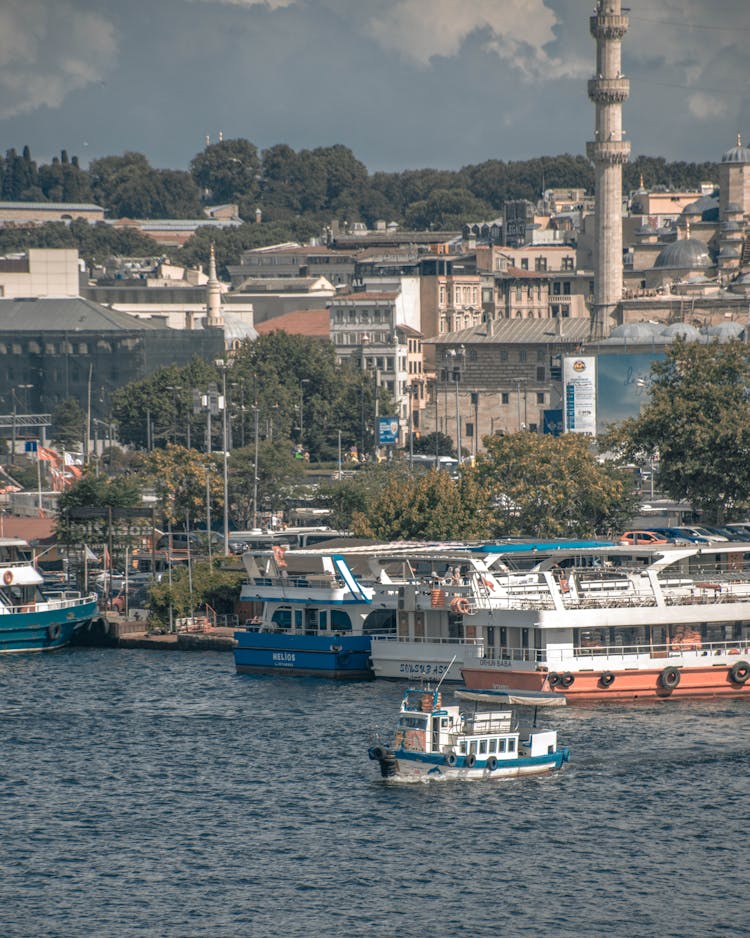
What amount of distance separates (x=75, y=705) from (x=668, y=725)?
2039cm

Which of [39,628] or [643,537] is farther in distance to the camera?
[643,537]

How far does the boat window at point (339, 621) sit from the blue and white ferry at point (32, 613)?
1454cm

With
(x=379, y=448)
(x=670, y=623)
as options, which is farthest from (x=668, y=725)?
(x=379, y=448)

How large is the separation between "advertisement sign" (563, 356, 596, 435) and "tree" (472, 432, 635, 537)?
47.7 m

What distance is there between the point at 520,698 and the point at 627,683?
13.3 feet

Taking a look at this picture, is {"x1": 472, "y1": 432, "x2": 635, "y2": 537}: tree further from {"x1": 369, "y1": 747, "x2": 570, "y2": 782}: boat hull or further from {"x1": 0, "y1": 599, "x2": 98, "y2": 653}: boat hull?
{"x1": 369, "y1": 747, "x2": 570, "y2": 782}: boat hull

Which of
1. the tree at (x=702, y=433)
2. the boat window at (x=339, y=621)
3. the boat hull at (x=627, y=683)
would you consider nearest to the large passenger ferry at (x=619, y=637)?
the boat hull at (x=627, y=683)

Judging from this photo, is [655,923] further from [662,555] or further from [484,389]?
[484,389]

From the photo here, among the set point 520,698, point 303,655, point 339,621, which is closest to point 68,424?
point 339,621

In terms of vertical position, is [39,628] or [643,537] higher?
[643,537]

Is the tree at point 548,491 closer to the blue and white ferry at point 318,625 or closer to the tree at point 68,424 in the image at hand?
the blue and white ferry at point 318,625

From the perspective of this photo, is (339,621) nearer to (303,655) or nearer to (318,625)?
(318,625)

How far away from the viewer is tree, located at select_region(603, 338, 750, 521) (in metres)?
88.5

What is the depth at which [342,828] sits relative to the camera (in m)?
50.7
